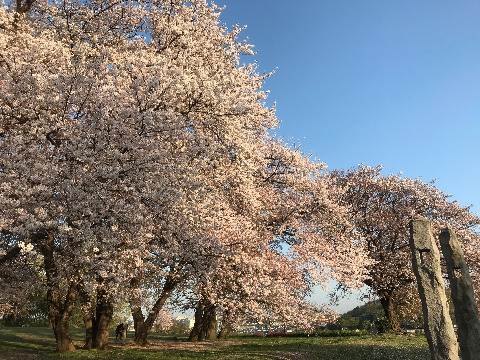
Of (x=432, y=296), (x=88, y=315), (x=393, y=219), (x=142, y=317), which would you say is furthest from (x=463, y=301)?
(x=393, y=219)

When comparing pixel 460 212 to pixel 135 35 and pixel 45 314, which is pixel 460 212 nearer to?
pixel 135 35

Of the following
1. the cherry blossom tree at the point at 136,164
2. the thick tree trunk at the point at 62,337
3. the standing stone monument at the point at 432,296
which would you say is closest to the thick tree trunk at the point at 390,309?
the cherry blossom tree at the point at 136,164

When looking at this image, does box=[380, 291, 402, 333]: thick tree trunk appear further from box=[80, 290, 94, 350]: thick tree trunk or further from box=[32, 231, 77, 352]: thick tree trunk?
box=[32, 231, 77, 352]: thick tree trunk

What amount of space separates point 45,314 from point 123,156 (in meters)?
60.4

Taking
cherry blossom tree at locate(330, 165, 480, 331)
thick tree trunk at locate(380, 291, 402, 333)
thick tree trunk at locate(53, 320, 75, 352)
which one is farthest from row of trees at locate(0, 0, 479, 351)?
thick tree trunk at locate(380, 291, 402, 333)

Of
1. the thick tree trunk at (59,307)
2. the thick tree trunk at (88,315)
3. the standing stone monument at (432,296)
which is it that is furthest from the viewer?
the thick tree trunk at (88,315)

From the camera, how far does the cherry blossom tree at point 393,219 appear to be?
3562 centimetres

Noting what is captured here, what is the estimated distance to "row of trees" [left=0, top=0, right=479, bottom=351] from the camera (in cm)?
1223

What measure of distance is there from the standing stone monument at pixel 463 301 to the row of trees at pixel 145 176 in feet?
26.7

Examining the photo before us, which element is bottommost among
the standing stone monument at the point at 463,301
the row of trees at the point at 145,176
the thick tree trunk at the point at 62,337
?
the thick tree trunk at the point at 62,337

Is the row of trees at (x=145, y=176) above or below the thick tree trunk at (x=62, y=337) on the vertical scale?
above

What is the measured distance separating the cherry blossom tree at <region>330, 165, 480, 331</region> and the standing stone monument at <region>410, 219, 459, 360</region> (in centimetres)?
2201

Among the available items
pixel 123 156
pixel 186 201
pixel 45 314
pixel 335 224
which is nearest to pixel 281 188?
pixel 335 224

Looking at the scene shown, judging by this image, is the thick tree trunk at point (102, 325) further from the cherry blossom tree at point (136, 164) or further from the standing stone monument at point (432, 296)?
the standing stone monument at point (432, 296)
